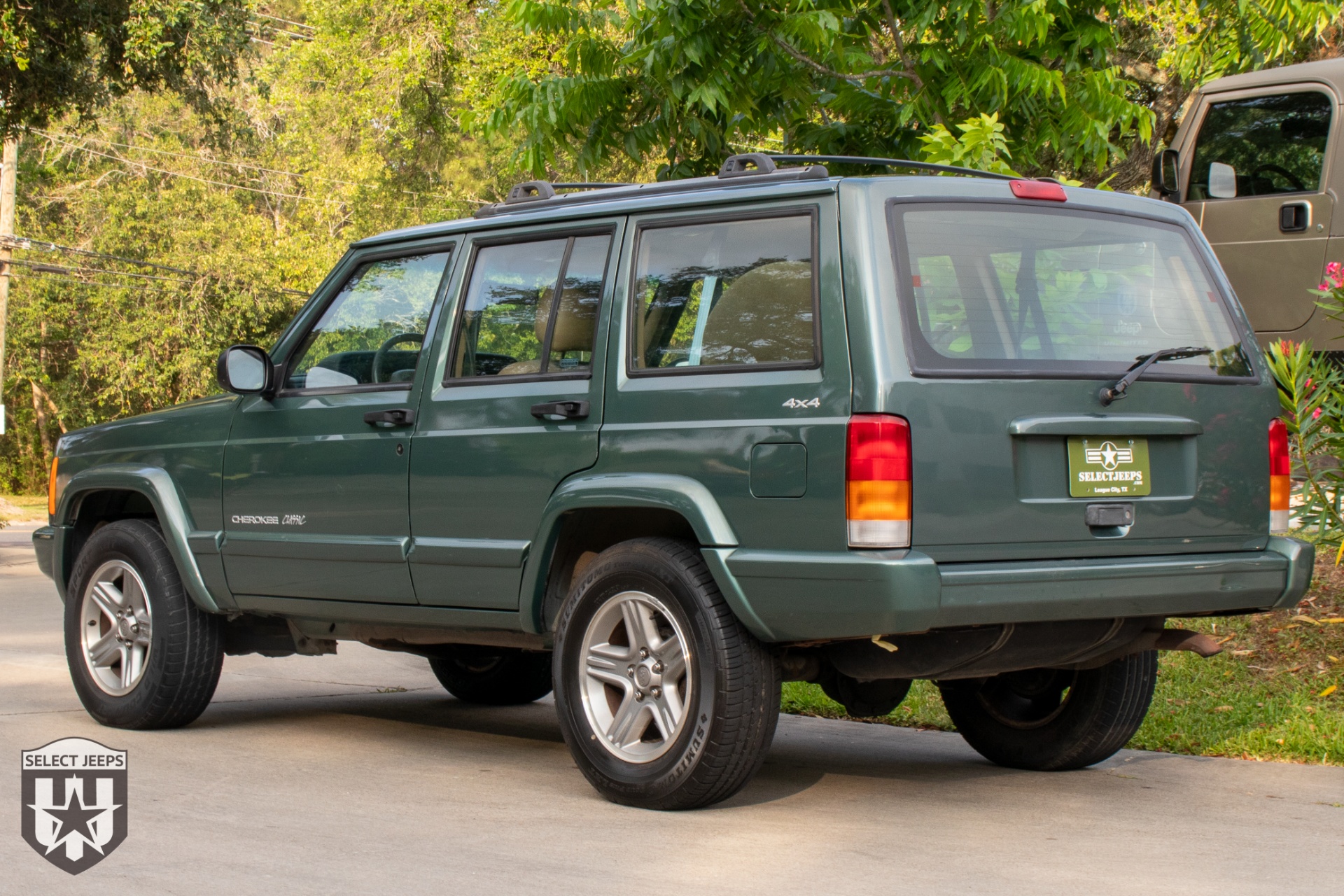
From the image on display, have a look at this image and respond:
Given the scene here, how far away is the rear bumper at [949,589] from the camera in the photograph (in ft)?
14.2

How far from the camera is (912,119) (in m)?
8.20

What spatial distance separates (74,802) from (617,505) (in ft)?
6.75

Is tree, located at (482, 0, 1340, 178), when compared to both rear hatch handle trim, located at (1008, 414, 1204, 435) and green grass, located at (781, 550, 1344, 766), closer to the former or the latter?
green grass, located at (781, 550, 1344, 766)

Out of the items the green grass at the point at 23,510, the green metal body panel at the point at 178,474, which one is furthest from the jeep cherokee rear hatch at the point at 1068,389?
the green grass at the point at 23,510

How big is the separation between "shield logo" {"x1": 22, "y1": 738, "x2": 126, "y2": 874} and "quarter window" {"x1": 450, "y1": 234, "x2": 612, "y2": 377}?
189 cm

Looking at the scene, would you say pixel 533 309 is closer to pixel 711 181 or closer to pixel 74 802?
pixel 711 181

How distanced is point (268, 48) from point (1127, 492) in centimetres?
4225

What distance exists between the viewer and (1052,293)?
4.84 metres

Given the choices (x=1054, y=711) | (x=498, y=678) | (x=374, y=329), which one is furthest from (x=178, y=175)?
(x=1054, y=711)

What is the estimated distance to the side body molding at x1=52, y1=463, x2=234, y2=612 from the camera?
638cm

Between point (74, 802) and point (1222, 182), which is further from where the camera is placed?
point (1222, 182)

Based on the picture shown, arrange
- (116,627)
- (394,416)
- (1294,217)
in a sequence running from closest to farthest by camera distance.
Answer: (394,416) → (116,627) → (1294,217)

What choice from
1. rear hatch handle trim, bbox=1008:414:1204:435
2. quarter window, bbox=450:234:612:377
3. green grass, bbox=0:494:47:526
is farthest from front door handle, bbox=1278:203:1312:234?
green grass, bbox=0:494:47:526

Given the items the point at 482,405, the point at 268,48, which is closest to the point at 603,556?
the point at 482,405
